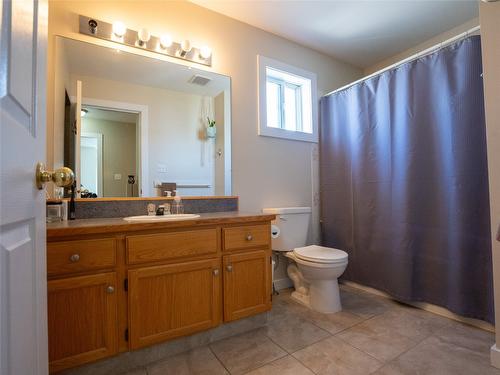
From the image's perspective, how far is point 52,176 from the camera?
2.07 feet

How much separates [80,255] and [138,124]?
100cm

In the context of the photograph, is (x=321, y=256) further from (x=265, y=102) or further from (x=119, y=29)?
(x=119, y=29)

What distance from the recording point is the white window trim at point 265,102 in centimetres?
229

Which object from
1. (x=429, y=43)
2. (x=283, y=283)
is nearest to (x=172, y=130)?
(x=283, y=283)

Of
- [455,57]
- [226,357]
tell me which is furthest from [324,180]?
[226,357]

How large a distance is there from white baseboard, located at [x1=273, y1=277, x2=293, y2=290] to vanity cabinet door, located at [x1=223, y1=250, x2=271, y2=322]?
2.28 feet

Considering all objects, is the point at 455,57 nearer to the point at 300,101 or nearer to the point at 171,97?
the point at 300,101

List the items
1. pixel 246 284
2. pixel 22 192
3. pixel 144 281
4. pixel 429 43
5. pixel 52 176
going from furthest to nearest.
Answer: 1. pixel 429 43
2. pixel 246 284
3. pixel 144 281
4. pixel 52 176
5. pixel 22 192

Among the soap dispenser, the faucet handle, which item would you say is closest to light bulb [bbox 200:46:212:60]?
the soap dispenser

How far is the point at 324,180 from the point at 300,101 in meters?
0.89

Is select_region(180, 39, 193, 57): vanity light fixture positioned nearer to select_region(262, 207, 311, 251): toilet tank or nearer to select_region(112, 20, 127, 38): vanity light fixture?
select_region(112, 20, 127, 38): vanity light fixture

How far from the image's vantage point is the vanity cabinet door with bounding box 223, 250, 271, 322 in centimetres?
154

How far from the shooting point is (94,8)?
166 centimetres

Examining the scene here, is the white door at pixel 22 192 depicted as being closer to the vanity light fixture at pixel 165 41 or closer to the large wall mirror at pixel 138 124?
the large wall mirror at pixel 138 124
